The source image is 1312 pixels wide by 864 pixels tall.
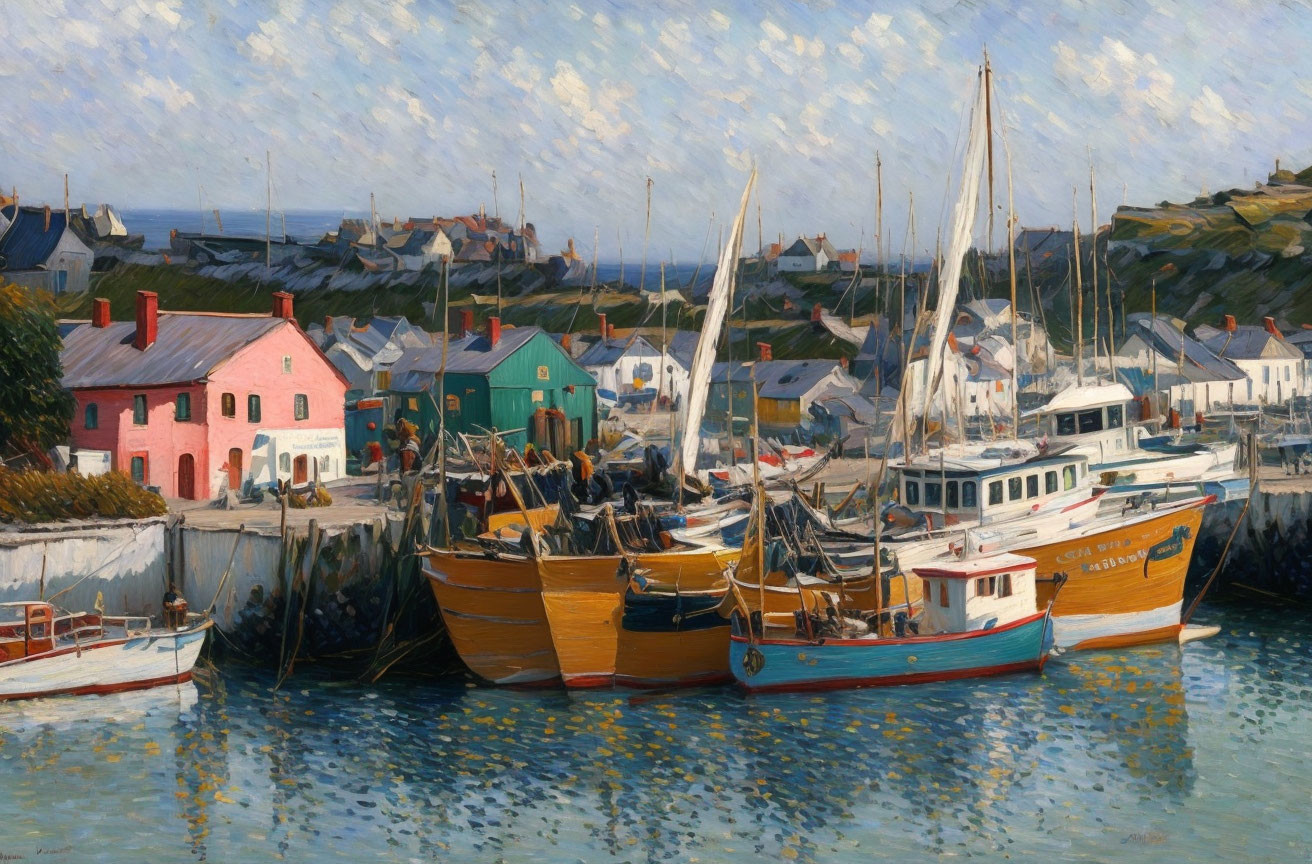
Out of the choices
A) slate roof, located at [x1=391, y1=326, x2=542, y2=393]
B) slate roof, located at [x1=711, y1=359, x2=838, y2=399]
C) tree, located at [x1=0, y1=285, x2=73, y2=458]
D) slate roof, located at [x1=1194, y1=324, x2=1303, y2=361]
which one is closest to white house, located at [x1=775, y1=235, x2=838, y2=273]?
slate roof, located at [x1=1194, y1=324, x2=1303, y2=361]

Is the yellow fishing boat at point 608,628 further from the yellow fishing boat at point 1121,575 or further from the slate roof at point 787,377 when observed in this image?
the slate roof at point 787,377

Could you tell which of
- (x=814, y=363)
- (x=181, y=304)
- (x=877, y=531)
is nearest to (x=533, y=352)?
(x=814, y=363)

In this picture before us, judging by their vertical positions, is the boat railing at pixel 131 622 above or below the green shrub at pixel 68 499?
below

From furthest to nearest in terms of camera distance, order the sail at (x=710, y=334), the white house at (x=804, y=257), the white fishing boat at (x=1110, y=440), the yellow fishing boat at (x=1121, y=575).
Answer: the white house at (x=804, y=257) → the white fishing boat at (x=1110, y=440) → the yellow fishing boat at (x=1121, y=575) → the sail at (x=710, y=334)

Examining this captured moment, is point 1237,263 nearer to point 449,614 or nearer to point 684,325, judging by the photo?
point 684,325

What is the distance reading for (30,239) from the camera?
91750mm

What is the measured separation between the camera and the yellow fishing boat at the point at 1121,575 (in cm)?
2950

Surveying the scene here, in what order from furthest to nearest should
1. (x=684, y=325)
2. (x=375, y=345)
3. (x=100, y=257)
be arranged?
(x=100, y=257), (x=684, y=325), (x=375, y=345)

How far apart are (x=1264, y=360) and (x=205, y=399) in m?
54.2

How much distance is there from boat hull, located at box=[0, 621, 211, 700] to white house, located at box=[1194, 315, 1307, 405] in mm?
57064

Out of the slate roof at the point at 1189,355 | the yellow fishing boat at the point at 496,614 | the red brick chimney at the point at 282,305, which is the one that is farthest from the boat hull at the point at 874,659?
the slate roof at the point at 1189,355

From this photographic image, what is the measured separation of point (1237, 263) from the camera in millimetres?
118688

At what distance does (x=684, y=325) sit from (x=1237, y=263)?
46472mm

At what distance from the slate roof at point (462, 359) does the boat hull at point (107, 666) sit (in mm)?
22219
